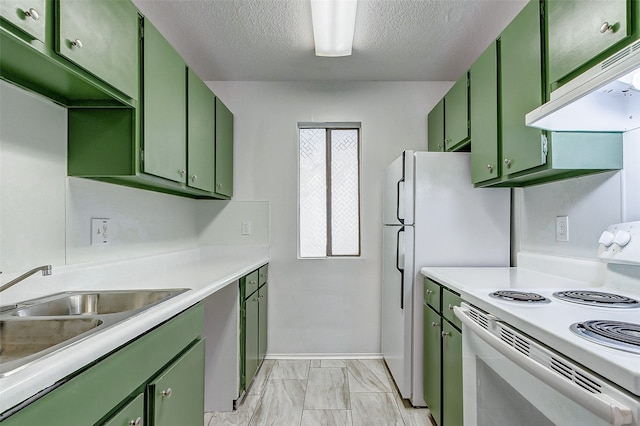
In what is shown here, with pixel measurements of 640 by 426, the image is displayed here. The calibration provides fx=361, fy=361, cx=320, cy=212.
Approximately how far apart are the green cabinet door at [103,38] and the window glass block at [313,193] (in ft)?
6.06

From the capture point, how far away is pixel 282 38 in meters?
2.38

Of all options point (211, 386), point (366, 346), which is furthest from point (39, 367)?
point (366, 346)

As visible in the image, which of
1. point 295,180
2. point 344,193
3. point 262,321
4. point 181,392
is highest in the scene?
point 295,180

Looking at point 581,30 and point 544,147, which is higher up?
point 581,30

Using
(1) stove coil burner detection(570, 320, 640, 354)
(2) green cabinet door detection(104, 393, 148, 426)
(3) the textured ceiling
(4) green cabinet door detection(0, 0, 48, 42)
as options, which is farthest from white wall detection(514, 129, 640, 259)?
(4) green cabinet door detection(0, 0, 48, 42)

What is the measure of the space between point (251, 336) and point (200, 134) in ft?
4.48

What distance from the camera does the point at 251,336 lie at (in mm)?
2414

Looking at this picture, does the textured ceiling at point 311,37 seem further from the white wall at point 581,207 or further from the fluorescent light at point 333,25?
the white wall at point 581,207

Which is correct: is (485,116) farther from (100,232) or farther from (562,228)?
(100,232)

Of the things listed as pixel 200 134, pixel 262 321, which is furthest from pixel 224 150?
pixel 262 321

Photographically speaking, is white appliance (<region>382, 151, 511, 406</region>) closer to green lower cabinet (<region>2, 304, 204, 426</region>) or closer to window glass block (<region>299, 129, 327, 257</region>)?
window glass block (<region>299, 129, 327, 257</region>)

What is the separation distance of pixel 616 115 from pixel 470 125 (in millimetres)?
918

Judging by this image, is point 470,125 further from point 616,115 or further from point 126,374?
point 126,374

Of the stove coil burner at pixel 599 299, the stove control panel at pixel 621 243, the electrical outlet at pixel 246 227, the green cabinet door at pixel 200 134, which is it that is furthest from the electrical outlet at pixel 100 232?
the stove control panel at pixel 621 243
